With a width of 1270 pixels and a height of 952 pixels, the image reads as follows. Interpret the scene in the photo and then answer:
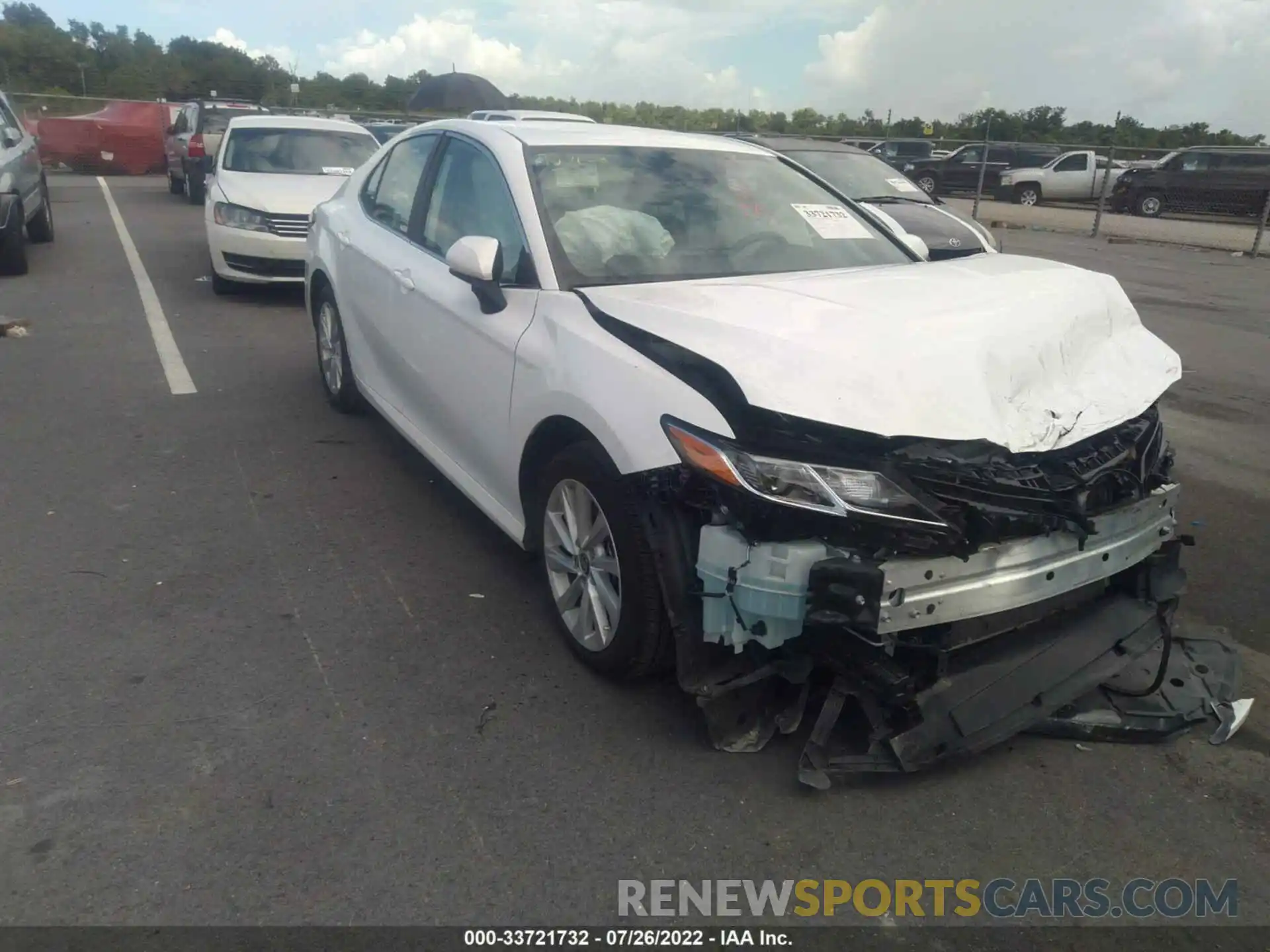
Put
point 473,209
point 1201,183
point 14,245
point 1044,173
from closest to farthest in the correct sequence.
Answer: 1. point 473,209
2. point 14,245
3. point 1201,183
4. point 1044,173

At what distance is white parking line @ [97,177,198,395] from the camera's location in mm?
6984

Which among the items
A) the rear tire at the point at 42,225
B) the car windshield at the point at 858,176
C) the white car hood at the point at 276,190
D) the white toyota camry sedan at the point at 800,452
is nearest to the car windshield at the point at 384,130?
the rear tire at the point at 42,225

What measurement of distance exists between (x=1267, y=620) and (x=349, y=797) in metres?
3.53

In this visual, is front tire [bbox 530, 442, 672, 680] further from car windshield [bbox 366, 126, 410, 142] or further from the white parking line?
car windshield [bbox 366, 126, 410, 142]

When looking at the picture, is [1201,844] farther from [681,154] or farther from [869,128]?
[869,128]

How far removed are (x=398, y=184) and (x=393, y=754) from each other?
320 cm

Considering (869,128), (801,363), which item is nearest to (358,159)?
(801,363)

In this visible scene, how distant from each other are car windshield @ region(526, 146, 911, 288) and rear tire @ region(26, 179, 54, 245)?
1075 centimetres

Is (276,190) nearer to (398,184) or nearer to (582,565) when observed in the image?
(398,184)

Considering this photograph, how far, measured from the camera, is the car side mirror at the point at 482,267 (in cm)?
368

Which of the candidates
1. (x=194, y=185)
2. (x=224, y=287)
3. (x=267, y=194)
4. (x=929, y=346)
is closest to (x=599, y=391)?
(x=929, y=346)

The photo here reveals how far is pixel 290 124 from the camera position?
11172mm

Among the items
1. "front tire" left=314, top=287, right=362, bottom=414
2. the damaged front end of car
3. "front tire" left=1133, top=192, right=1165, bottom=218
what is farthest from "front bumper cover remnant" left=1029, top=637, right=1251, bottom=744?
"front tire" left=1133, top=192, right=1165, bottom=218

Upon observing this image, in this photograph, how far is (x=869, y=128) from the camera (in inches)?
1727
